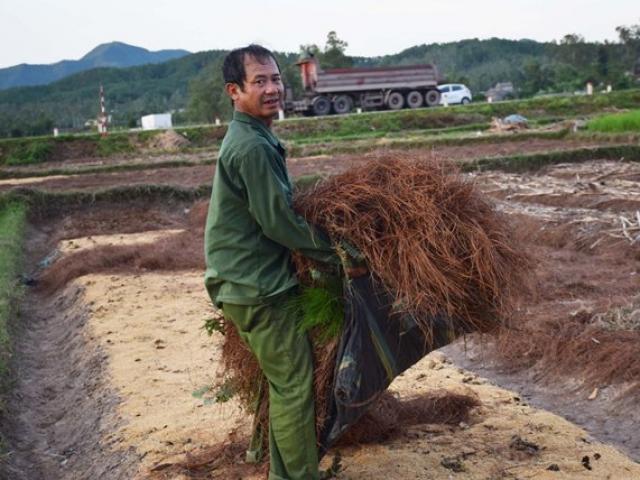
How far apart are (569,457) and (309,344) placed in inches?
62.9

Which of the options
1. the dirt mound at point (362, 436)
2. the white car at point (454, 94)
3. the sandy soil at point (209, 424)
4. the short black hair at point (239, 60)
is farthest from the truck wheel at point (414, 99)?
the short black hair at point (239, 60)

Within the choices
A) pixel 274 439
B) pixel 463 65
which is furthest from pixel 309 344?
pixel 463 65

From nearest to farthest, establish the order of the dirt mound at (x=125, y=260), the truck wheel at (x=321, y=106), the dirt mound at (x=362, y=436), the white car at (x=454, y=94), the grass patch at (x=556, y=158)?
the dirt mound at (x=362, y=436) < the dirt mound at (x=125, y=260) < the grass patch at (x=556, y=158) < the truck wheel at (x=321, y=106) < the white car at (x=454, y=94)

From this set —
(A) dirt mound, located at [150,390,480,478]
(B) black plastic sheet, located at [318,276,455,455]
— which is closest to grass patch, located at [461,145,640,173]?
(A) dirt mound, located at [150,390,480,478]

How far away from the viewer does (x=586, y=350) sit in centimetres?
614

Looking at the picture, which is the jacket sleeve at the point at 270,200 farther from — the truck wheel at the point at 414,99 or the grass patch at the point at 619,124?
the truck wheel at the point at 414,99

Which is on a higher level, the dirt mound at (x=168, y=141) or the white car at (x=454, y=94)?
the white car at (x=454, y=94)

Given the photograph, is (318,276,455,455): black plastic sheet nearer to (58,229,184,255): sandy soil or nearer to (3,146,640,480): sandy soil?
(3,146,640,480): sandy soil

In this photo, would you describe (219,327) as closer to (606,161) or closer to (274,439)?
(274,439)

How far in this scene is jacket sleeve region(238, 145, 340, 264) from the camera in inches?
137

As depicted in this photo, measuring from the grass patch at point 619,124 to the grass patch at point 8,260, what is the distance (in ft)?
48.8

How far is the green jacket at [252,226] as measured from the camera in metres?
3.50

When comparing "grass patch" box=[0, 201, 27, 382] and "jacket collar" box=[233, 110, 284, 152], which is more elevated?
"jacket collar" box=[233, 110, 284, 152]

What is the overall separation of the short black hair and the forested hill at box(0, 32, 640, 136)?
3897 cm
